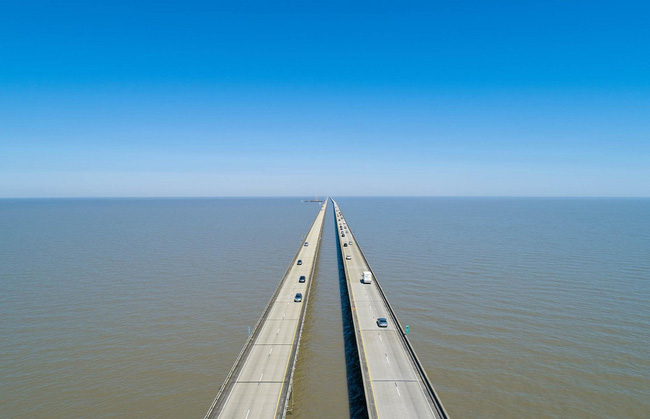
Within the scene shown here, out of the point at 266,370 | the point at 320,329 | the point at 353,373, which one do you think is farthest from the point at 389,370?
the point at 320,329

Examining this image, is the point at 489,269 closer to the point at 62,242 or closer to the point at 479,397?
the point at 479,397

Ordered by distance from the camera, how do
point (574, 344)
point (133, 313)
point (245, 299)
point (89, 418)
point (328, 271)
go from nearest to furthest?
point (89, 418)
point (574, 344)
point (133, 313)
point (245, 299)
point (328, 271)

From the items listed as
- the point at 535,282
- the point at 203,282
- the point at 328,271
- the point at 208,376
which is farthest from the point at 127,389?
the point at 535,282

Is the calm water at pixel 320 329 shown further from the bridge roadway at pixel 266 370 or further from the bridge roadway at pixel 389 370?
the bridge roadway at pixel 389 370

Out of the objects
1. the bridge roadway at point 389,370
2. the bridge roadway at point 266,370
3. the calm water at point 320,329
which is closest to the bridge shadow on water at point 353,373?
the calm water at point 320,329

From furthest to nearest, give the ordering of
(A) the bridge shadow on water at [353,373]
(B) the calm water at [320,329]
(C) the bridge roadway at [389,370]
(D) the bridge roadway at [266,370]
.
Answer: (B) the calm water at [320,329]
(A) the bridge shadow on water at [353,373]
(C) the bridge roadway at [389,370]
(D) the bridge roadway at [266,370]

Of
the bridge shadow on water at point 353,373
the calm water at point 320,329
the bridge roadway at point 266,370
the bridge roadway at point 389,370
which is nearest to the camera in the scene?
the bridge roadway at point 266,370

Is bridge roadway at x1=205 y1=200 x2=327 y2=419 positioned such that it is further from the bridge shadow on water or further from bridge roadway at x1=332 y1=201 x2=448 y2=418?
bridge roadway at x1=332 y1=201 x2=448 y2=418

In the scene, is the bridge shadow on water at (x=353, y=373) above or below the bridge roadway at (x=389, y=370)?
below
